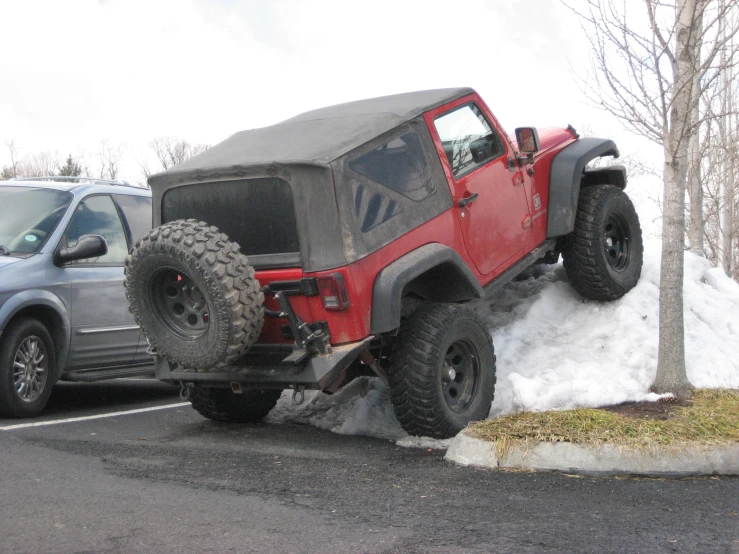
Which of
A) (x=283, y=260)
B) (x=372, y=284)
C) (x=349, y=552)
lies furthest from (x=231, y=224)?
(x=349, y=552)

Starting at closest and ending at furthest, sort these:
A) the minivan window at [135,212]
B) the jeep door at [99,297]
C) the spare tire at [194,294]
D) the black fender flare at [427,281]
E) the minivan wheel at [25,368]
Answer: the spare tire at [194,294]
the black fender flare at [427,281]
the minivan wheel at [25,368]
the jeep door at [99,297]
the minivan window at [135,212]

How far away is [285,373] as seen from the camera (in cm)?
603

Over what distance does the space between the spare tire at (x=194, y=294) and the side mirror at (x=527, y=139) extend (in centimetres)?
285

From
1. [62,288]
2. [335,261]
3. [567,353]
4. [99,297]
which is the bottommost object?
[567,353]

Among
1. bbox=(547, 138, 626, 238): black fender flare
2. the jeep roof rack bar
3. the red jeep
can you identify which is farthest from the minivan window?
bbox=(547, 138, 626, 238): black fender flare

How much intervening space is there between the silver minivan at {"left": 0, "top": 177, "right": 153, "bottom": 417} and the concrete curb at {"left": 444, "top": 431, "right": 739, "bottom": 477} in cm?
375

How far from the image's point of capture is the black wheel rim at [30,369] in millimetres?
7227

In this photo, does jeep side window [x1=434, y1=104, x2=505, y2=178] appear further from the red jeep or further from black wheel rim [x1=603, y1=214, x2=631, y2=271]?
black wheel rim [x1=603, y1=214, x2=631, y2=271]

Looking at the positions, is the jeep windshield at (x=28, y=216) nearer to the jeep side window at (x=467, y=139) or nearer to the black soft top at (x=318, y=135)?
the black soft top at (x=318, y=135)

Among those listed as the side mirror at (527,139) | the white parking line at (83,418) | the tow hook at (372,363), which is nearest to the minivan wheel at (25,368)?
the white parking line at (83,418)

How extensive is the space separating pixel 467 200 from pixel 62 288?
3382mm

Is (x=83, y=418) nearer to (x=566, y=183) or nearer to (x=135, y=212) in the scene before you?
(x=135, y=212)

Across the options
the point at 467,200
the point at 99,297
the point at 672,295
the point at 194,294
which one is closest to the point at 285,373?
the point at 194,294

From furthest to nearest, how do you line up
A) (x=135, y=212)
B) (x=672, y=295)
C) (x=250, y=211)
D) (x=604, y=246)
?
(x=135, y=212), (x=604, y=246), (x=672, y=295), (x=250, y=211)
